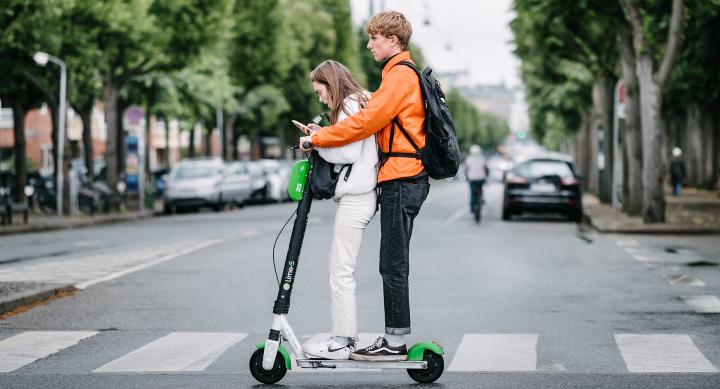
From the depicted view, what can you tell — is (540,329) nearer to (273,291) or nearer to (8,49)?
(273,291)

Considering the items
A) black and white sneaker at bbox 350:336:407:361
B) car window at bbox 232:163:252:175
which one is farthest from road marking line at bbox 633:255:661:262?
car window at bbox 232:163:252:175

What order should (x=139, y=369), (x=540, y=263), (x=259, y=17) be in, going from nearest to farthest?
(x=139, y=369), (x=540, y=263), (x=259, y=17)

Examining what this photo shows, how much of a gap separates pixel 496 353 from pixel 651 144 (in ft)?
57.5

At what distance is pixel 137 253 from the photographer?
745 inches

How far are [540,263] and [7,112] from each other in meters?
60.4

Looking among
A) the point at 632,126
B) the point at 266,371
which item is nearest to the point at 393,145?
the point at 266,371

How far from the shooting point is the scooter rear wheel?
6.94 meters

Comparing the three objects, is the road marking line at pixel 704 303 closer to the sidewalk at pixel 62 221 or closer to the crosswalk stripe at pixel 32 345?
the crosswalk stripe at pixel 32 345

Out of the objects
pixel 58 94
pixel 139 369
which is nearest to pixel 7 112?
pixel 58 94

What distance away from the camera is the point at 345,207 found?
690cm

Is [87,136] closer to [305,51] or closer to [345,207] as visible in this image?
[305,51]

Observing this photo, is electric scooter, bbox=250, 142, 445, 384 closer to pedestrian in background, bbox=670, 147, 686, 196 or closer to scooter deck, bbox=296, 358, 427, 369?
scooter deck, bbox=296, 358, 427, 369

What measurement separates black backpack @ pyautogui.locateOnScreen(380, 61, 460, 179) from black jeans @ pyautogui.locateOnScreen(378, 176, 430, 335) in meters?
0.12

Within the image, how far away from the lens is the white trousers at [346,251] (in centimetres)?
690
